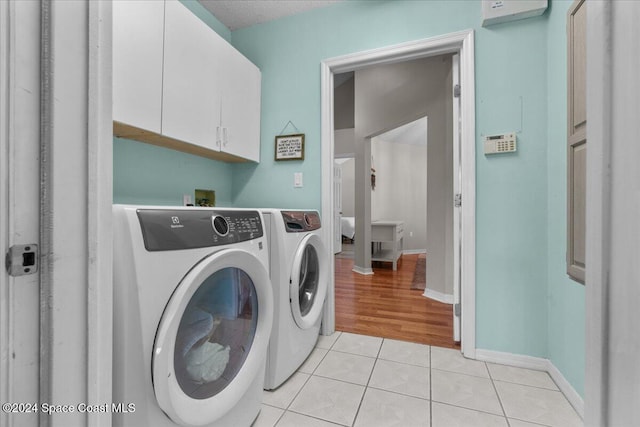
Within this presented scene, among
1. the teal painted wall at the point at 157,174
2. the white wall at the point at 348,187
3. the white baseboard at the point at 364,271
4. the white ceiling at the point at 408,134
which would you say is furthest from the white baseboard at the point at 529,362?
the white wall at the point at 348,187

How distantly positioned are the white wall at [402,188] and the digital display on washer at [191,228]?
514 cm

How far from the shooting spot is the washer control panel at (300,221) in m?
1.45

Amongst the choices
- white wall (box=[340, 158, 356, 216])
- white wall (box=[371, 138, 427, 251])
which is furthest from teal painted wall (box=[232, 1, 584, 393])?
white wall (box=[340, 158, 356, 216])

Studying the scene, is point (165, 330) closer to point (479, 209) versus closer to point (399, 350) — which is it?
point (399, 350)

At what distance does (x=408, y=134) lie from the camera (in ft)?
19.5

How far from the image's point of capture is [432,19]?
72.1 inches

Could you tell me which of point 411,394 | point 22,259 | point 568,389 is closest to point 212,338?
point 22,259

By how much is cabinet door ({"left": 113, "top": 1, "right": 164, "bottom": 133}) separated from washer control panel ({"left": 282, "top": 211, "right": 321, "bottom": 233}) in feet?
2.66

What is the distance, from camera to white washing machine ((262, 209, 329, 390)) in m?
1.36

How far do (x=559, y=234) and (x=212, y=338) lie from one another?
1765 mm

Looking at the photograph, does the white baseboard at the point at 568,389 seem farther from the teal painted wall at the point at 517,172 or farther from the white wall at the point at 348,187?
the white wall at the point at 348,187

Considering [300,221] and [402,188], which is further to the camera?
[402,188]

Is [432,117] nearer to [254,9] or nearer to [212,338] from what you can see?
[254,9]

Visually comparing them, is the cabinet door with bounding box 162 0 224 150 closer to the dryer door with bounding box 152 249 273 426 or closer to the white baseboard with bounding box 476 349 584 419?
the dryer door with bounding box 152 249 273 426
